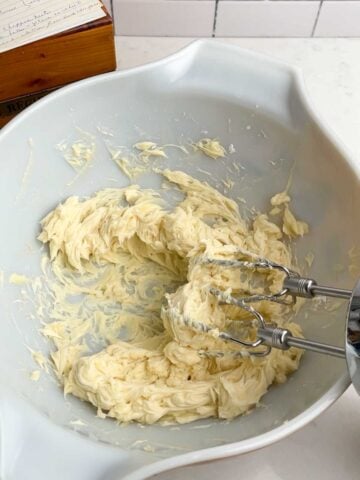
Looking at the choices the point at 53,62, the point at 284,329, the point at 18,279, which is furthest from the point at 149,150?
the point at 284,329

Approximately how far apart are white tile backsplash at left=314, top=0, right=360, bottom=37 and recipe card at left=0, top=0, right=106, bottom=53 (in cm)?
56

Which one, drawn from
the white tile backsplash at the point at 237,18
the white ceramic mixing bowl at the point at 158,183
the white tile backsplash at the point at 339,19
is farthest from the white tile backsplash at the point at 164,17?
the white ceramic mixing bowl at the point at 158,183

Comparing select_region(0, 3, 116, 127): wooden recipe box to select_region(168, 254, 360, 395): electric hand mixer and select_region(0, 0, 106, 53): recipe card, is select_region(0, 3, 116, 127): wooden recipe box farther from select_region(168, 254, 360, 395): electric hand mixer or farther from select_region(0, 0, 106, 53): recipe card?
select_region(168, 254, 360, 395): electric hand mixer

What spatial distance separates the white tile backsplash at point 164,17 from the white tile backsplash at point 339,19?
253mm


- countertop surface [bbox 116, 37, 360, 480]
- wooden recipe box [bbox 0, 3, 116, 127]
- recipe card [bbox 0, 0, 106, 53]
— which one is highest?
recipe card [bbox 0, 0, 106, 53]

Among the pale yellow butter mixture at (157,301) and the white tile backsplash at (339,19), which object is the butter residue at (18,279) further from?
the white tile backsplash at (339,19)

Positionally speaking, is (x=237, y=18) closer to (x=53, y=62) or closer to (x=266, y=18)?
(x=266, y=18)

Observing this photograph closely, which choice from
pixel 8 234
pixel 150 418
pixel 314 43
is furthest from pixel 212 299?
pixel 314 43

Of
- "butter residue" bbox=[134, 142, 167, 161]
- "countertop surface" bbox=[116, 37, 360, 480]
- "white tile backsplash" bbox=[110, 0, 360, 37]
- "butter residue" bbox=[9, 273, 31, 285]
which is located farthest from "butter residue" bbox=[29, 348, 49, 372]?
"white tile backsplash" bbox=[110, 0, 360, 37]

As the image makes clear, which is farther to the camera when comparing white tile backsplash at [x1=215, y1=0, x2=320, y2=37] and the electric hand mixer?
white tile backsplash at [x1=215, y1=0, x2=320, y2=37]

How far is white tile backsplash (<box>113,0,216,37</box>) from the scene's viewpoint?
1186mm

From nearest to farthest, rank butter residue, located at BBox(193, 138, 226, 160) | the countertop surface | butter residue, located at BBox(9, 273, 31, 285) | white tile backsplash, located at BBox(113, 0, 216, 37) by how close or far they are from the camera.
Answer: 1. the countertop surface
2. butter residue, located at BBox(9, 273, 31, 285)
3. butter residue, located at BBox(193, 138, 226, 160)
4. white tile backsplash, located at BBox(113, 0, 216, 37)

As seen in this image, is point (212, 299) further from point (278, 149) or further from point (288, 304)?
point (278, 149)

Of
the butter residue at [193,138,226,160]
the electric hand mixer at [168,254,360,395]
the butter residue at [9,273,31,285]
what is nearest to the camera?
the electric hand mixer at [168,254,360,395]
